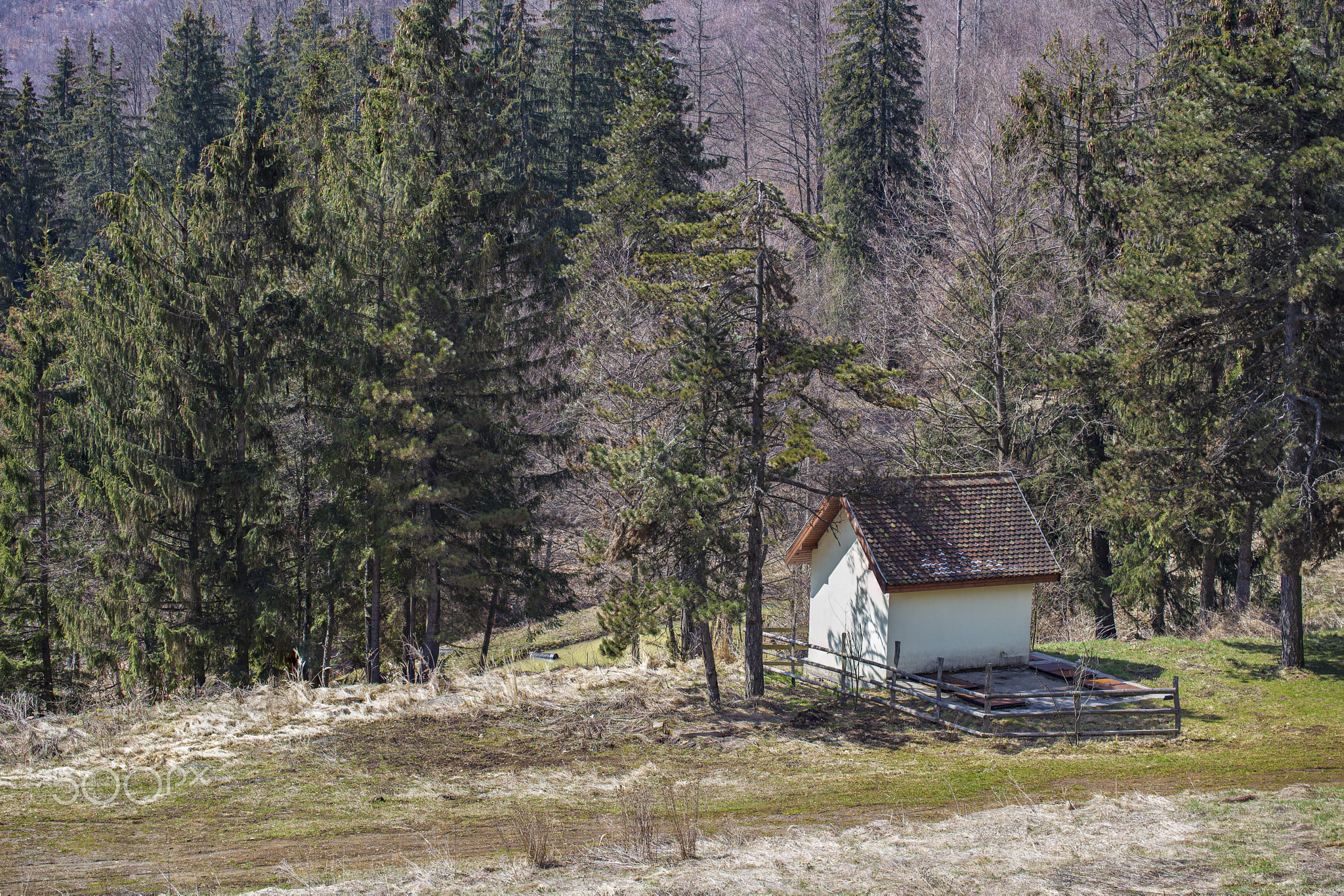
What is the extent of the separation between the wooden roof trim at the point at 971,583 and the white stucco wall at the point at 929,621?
0.21 meters

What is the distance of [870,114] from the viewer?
139 feet

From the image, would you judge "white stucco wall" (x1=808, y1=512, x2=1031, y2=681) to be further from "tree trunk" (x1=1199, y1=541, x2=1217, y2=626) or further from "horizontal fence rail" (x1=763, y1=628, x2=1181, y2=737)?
"tree trunk" (x1=1199, y1=541, x2=1217, y2=626)

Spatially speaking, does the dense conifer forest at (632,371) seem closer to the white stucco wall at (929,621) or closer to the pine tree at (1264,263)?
the pine tree at (1264,263)

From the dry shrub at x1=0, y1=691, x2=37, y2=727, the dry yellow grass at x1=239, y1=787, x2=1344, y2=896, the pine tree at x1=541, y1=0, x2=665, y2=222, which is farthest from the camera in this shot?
the pine tree at x1=541, y1=0, x2=665, y2=222

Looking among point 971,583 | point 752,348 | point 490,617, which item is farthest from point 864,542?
point 490,617

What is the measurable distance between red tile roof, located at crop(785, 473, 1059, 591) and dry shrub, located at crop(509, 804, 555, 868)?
8.55 m

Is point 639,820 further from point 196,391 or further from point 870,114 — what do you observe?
point 870,114

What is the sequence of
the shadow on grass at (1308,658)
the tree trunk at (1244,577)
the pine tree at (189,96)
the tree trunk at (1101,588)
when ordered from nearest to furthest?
the shadow on grass at (1308,658)
the tree trunk at (1244,577)
the tree trunk at (1101,588)
the pine tree at (189,96)

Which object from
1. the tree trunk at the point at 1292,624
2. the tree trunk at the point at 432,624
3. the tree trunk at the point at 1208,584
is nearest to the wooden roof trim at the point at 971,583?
the tree trunk at the point at 1292,624

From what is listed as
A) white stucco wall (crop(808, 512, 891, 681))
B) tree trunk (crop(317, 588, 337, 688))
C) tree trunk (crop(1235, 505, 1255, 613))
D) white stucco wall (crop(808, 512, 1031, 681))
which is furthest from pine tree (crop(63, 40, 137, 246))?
tree trunk (crop(1235, 505, 1255, 613))

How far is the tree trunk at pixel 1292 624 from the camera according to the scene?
1744cm

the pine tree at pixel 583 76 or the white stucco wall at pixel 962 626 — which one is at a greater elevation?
the pine tree at pixel 583 76

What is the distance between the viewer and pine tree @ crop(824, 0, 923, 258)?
41.9 meters

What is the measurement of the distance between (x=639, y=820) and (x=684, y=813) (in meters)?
1.87
